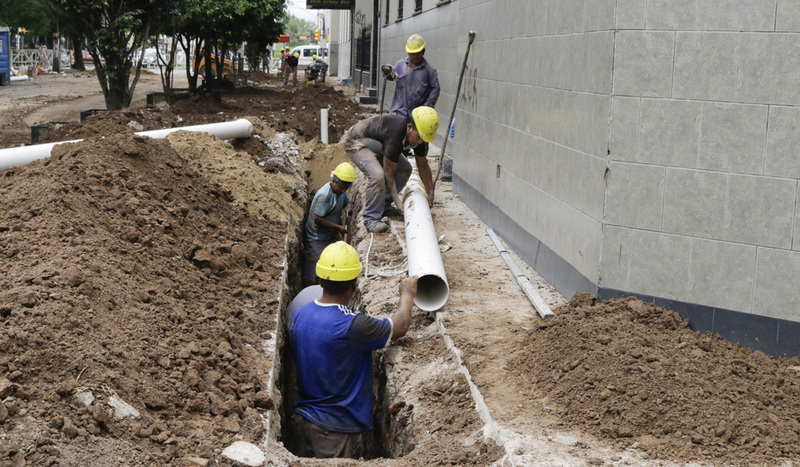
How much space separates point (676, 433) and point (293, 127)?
44.3 ft

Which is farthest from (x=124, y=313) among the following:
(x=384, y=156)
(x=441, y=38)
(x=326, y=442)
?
(x=441, y=38)

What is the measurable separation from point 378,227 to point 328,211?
0.90 meters

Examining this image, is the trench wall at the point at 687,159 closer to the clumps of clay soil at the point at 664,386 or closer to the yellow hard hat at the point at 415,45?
the clumps of clay soil at the point at 664,386

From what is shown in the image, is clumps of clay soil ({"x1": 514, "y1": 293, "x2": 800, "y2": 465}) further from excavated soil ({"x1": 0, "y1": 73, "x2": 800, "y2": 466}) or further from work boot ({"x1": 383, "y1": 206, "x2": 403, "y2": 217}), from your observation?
work boot ({"x1": 383, "y1": 206, "x2": 403, "y2": 217})

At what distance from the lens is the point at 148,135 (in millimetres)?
9828

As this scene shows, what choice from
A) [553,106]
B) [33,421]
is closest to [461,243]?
[553,106]

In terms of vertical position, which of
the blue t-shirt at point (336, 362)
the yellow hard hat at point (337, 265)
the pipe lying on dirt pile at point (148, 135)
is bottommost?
the blue t-shirt at point (336, 362)

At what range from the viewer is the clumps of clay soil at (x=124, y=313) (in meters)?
3.68

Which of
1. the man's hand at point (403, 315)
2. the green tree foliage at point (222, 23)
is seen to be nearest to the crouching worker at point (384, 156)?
the man's hand at point (403, 315)

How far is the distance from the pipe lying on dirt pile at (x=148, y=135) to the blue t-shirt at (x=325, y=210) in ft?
7.72

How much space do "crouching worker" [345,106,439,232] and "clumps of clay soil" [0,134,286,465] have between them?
1173 mm

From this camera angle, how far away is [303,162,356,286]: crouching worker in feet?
29.0

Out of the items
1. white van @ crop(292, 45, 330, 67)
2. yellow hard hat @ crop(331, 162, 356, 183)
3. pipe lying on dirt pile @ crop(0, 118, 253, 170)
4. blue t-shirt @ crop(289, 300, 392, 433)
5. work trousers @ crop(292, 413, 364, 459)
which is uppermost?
white van @ crop(292, 45, 330, 67)

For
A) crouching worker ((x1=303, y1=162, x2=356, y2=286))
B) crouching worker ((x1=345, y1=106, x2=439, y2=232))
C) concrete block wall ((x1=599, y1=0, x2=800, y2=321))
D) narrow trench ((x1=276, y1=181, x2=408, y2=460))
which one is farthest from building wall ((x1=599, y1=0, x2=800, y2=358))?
crouching worker ((x1=303, y1=162, x2=356, y2=286))
